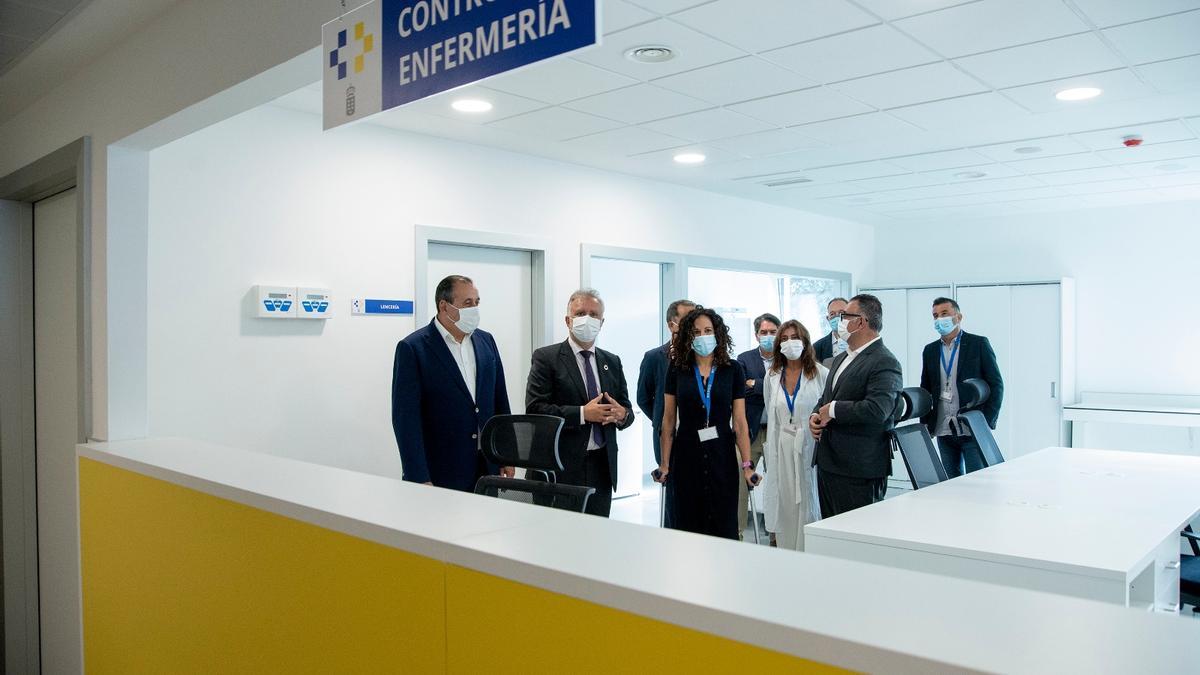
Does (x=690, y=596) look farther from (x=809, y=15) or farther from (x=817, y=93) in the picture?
(x=817, y=93)

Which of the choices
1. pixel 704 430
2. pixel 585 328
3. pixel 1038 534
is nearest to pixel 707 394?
pixel 704 430

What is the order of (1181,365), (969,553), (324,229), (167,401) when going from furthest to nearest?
(1181,365)
(324,229)
(167,401)
(969,553)

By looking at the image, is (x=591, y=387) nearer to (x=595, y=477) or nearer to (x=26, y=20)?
(x=595, y=477)

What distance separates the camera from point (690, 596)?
104cm

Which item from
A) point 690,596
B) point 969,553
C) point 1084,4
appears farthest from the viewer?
point 1084,4

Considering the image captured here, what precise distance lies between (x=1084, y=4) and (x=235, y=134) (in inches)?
143

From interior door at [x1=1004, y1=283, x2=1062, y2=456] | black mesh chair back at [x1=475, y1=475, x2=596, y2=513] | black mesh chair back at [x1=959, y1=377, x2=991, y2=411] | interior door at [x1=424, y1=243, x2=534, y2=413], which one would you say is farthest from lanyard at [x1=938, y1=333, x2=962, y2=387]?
black mesh chair back at [x1=475, y1=475, x2=596, y2=513]

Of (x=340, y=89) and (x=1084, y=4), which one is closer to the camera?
(x=340, y=89)

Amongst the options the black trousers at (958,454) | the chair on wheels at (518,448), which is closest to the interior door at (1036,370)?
the black trousers at (958,454)

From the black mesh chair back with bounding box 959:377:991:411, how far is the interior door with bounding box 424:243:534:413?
277 centimetres

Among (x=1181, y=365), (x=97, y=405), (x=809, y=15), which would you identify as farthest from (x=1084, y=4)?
(x=1181, y=365)

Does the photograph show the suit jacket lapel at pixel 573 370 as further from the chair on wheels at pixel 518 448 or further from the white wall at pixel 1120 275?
the white wall at pixel 1120 275

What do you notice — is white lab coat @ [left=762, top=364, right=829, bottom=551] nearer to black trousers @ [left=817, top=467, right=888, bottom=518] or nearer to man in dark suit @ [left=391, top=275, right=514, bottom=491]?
black trousers @ [left=817, top=467, right=888, bottom=518]

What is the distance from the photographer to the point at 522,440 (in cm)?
274
